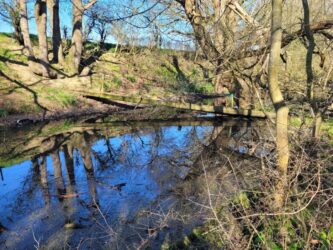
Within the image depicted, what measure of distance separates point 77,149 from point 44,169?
1.98 meters

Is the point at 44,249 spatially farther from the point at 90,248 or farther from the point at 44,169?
the point at 44,169

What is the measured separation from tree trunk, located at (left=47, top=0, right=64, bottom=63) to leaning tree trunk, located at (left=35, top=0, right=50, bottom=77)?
3.83 ft

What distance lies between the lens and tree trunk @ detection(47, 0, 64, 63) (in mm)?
19938

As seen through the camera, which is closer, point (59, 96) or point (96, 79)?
point (59, 96)

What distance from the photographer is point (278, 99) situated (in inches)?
175

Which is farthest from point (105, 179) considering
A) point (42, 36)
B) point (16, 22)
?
point (16, 22)

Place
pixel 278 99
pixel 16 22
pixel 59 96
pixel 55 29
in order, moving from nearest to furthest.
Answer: pixel 278 99 → pixel 59 96 → pixel 55 29 → pixel 16 22

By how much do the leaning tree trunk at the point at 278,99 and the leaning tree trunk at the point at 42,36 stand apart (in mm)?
16144

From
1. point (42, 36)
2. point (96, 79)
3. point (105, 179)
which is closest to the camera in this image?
point (105, 179)

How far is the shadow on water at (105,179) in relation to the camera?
5547mm

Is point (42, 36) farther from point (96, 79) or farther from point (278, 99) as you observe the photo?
point (278, 99)

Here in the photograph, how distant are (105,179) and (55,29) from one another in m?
14.8

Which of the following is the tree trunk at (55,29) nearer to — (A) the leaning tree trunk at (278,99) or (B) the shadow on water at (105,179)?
(B) the shadow on water at (105,179)

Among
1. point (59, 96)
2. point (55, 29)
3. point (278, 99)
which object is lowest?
point (59, 96)
